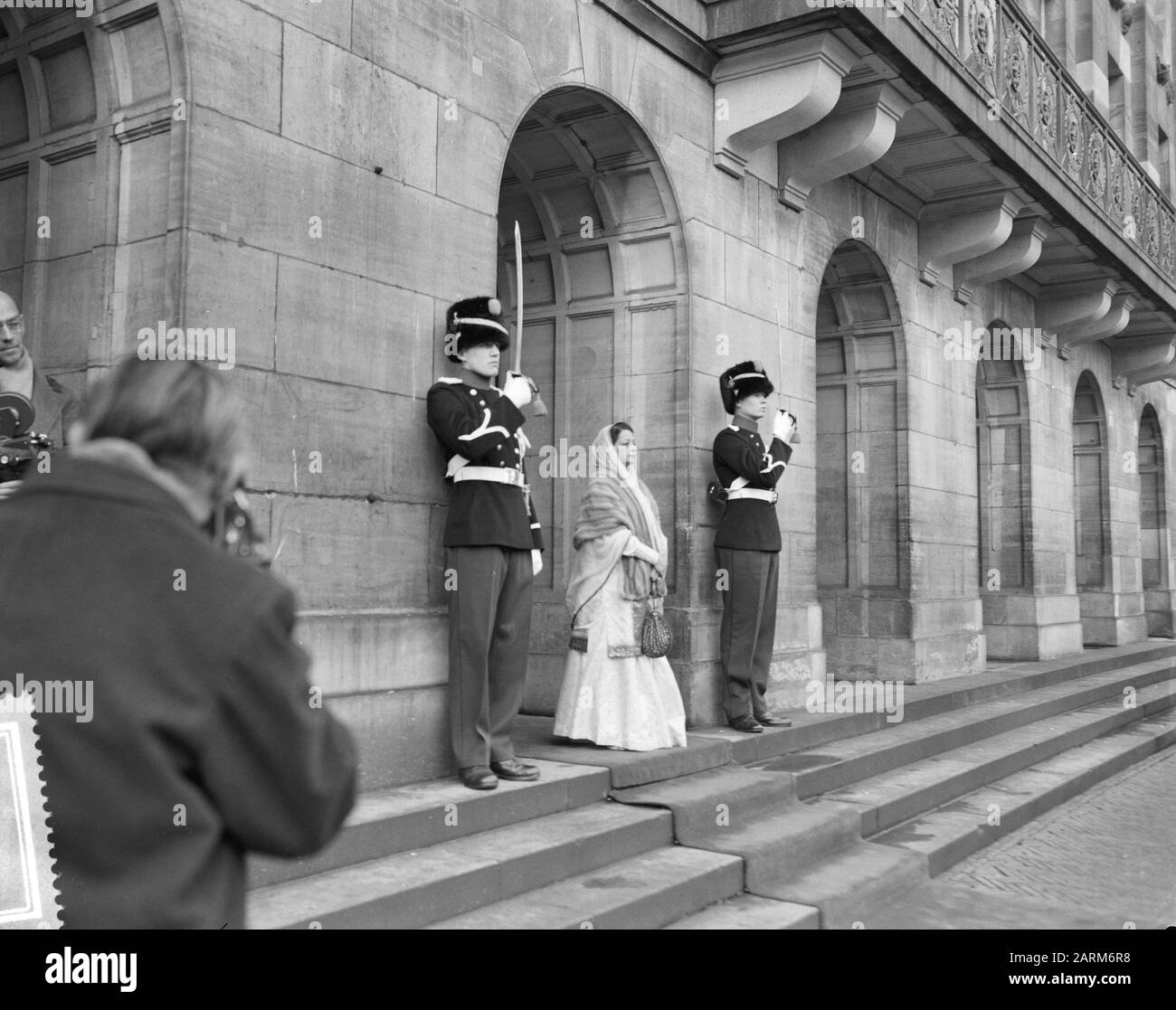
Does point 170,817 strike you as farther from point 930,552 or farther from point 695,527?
point 930,552

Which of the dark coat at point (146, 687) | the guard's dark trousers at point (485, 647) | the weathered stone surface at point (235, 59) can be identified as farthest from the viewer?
the guard's dark trousers at point (485, 647)

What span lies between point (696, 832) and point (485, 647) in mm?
1438

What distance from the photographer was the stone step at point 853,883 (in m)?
5.42

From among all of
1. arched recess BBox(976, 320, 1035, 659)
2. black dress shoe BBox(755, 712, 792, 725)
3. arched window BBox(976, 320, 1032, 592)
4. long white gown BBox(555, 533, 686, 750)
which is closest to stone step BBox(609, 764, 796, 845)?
long white gown BBox(555, 533, 686, 750)

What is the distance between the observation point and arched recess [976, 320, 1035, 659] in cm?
1427

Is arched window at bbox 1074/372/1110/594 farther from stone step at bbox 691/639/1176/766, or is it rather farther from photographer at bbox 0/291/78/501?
photographer at bbox 0/291/78/501

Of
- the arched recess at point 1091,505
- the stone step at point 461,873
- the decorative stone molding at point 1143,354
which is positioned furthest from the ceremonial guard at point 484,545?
the decorative stone molding at point 1143,354

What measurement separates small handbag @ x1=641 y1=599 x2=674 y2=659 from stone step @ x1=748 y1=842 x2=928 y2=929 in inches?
58.5

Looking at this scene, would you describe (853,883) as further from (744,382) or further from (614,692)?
(744,382)

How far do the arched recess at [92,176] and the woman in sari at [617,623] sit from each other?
3.02 meters

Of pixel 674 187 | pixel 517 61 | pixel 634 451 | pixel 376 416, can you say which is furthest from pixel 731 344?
pixel 376 416

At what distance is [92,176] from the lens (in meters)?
5.20

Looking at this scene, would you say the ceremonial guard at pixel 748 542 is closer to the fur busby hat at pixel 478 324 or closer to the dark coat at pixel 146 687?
the fur busby hat at pixel 478 324
